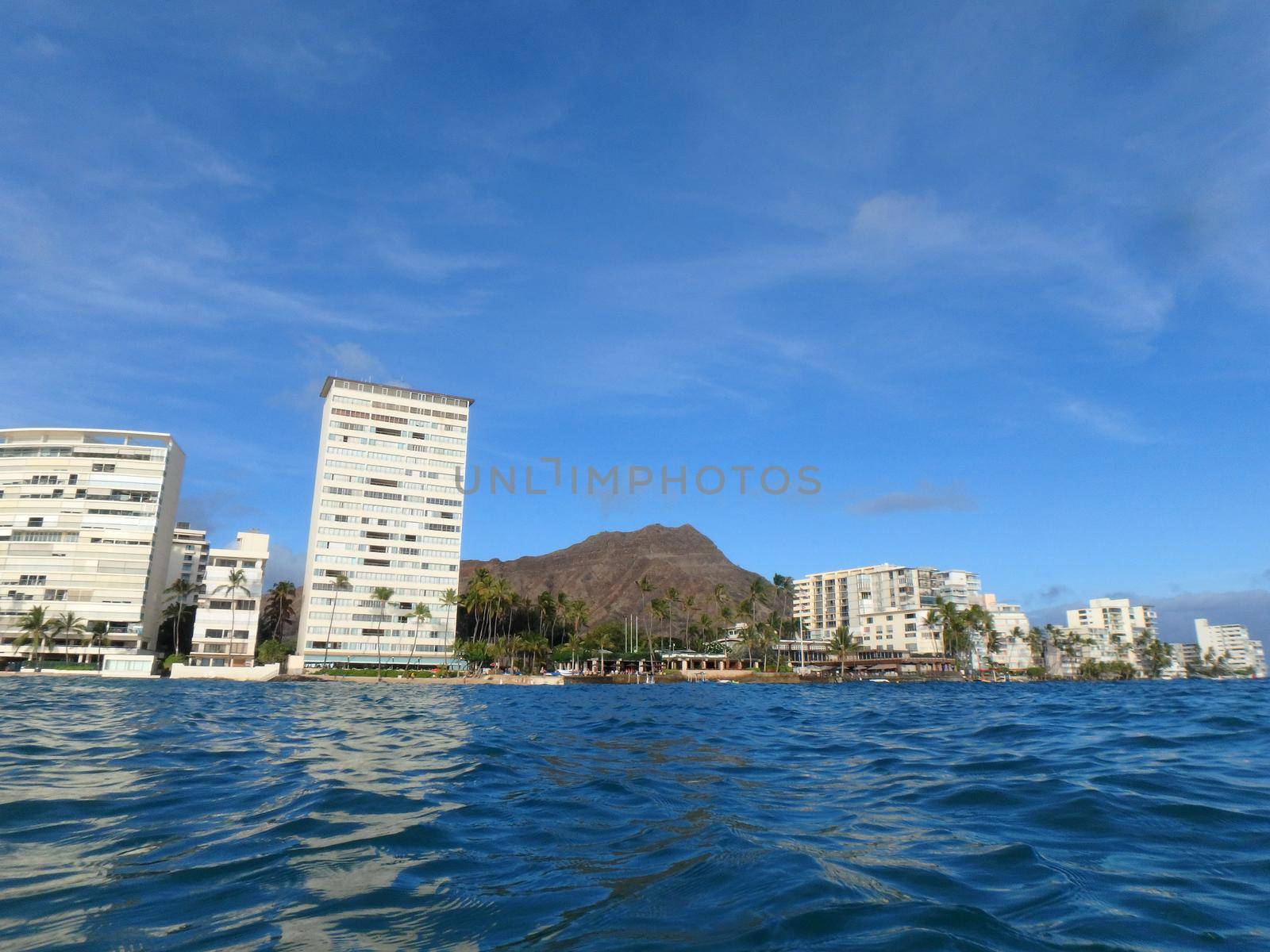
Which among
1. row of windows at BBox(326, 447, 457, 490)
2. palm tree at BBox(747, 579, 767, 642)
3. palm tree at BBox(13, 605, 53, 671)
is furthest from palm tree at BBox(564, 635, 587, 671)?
palm tree at BBox(13, 605, 53, 671)

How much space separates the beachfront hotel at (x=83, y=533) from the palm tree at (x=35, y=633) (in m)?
1.97

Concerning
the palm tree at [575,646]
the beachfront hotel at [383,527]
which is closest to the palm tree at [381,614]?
the beachfront hotel at [383,527]

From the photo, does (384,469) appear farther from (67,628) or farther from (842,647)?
(842,647)

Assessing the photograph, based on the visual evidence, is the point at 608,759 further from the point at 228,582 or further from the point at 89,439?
the point at 89,439

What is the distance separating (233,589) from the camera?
351ft

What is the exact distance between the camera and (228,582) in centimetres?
10838

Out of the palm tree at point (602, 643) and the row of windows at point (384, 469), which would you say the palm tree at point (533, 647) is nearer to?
the palm tree at point (602, 643)

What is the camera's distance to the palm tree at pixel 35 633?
99625 millimetres

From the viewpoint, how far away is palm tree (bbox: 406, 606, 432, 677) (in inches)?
4660

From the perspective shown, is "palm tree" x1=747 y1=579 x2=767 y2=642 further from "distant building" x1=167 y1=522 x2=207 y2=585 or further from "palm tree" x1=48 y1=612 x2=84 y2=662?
"distant building" x1=167 y1=522 x2=207 y2=585

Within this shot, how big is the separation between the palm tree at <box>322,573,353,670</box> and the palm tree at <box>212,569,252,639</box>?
12163 millimetres

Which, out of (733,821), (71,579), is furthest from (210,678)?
(733,821)

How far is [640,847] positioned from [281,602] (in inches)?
5701

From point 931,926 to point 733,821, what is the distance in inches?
150
